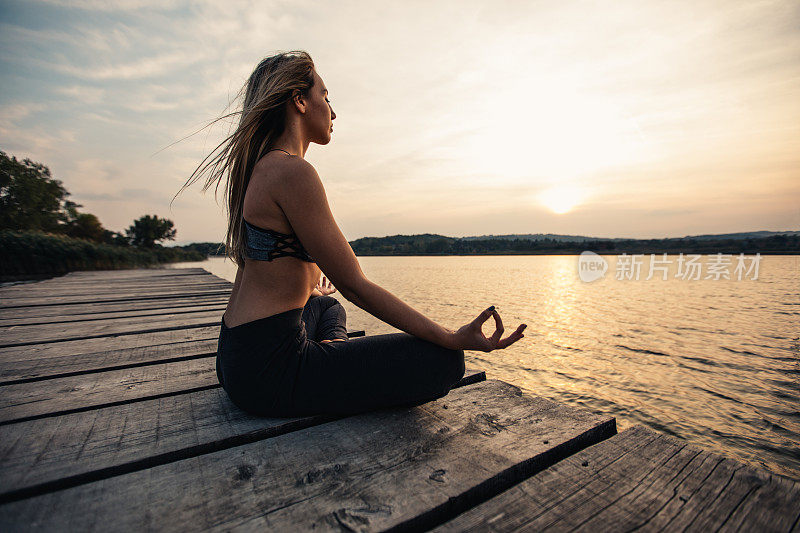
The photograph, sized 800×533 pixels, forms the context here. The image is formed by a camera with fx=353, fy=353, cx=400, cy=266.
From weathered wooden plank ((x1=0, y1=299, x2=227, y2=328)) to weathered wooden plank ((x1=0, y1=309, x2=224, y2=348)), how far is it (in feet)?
0.58

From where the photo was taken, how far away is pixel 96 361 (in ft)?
8.55

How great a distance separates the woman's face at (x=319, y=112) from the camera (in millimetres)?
2020

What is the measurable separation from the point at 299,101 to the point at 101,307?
205 inches

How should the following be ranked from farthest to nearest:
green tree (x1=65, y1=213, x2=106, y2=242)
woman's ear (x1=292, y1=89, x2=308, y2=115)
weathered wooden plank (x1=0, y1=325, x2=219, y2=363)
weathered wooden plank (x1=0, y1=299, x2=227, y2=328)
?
green tree (x1=65, y1=213, x2=106, y2=242)
weathered wooden plank (x1=0, y1=299, x2=227, y2=328)
weathered wooden plank (x1=0, y1=325, x2=219, y2=363)
woman's ear (x1=292, y1=89, x2=308, y2=115)

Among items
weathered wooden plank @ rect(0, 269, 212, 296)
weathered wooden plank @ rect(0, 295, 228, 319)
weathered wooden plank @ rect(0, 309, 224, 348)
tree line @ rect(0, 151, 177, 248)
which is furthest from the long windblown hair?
tree line @ rect(0, 151, 177, 248)

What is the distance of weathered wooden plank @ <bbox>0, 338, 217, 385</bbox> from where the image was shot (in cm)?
231

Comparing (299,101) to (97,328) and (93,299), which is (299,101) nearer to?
(97,328)

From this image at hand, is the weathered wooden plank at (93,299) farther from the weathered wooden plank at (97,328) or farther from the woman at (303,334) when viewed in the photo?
the woman at (303,334)

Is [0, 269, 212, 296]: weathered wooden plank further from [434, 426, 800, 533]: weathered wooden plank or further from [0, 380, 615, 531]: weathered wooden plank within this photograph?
[434, 426, 800, 533]: weathered wooden plank

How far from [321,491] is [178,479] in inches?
20.7

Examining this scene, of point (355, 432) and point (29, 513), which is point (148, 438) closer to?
point (29, 513)

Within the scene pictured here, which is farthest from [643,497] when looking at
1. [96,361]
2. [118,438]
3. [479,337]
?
[96,361]

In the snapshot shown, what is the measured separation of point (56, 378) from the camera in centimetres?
226

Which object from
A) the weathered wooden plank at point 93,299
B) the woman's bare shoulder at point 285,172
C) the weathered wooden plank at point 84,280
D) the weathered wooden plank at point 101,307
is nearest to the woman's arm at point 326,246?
the woman's bare shoulder at point 285,172
